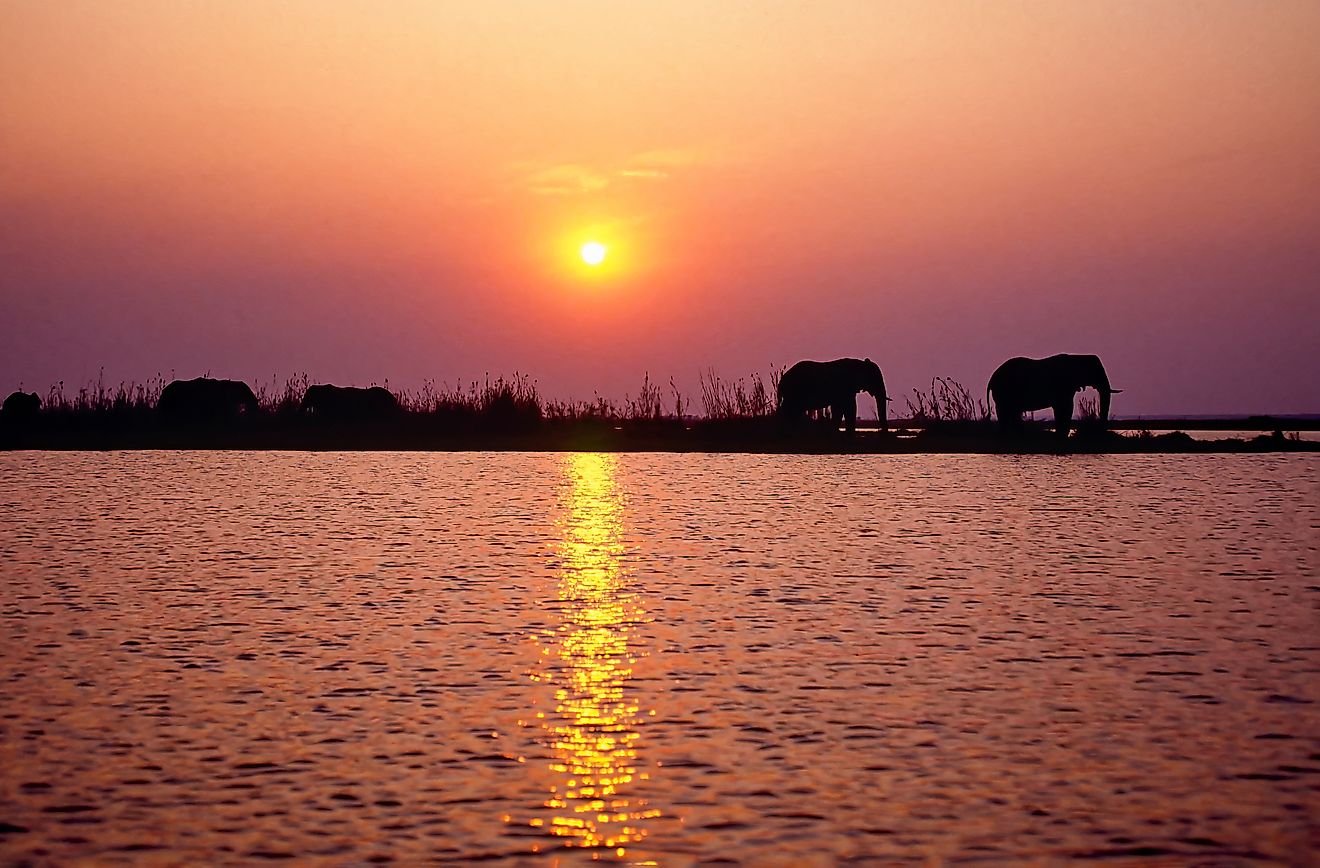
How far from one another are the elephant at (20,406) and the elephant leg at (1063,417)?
2609 cm

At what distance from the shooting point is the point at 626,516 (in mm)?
19391

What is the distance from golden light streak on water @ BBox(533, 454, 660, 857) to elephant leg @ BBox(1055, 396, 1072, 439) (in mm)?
24152

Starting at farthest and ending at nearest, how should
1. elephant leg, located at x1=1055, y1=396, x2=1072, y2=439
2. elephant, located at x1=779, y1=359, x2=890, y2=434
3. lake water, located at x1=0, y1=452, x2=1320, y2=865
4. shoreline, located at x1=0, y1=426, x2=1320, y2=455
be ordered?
elephant, located at x1=779, y1=359, x2=890, y2=434
elephant leg, located at x1=1055, y1=396, x2=1072, y2=439
shoreline, located at x1=0, y1=426, x2=1320, y2=455
lake water, located at x1=0, y1=452, x2=1320, y2=865

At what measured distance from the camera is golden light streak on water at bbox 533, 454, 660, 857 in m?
5.81

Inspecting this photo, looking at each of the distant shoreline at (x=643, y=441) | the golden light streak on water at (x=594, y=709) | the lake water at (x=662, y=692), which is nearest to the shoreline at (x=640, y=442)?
the distant shoreline at (x=643, y=441)

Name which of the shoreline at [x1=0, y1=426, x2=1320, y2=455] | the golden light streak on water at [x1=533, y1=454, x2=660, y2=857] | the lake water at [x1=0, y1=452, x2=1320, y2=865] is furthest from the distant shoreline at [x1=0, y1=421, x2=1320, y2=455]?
the golden light streak on water at [x1=533, y1=454, x2=660, y2=857]

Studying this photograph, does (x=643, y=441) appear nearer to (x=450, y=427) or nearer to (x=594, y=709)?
(x=450, y=427)

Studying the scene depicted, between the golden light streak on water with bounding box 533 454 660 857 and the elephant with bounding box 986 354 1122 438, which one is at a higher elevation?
the elephant with bounding box 986 354 1122 438

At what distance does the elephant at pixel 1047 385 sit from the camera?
37875 millimetres

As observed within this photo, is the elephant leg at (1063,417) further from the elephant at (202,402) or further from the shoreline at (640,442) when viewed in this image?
the elephant at (202,402)

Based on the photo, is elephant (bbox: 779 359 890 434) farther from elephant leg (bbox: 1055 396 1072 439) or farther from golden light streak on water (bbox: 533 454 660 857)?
golden light streak on water (bbox: 533 454 660 857)

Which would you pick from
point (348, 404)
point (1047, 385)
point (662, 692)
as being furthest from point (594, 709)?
point (348, 404)

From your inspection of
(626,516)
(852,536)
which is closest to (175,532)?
(626,516)

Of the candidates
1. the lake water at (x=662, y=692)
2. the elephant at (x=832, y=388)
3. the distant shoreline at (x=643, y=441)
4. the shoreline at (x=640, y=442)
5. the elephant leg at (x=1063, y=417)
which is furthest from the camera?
the elephant at (x=832, y=388)
